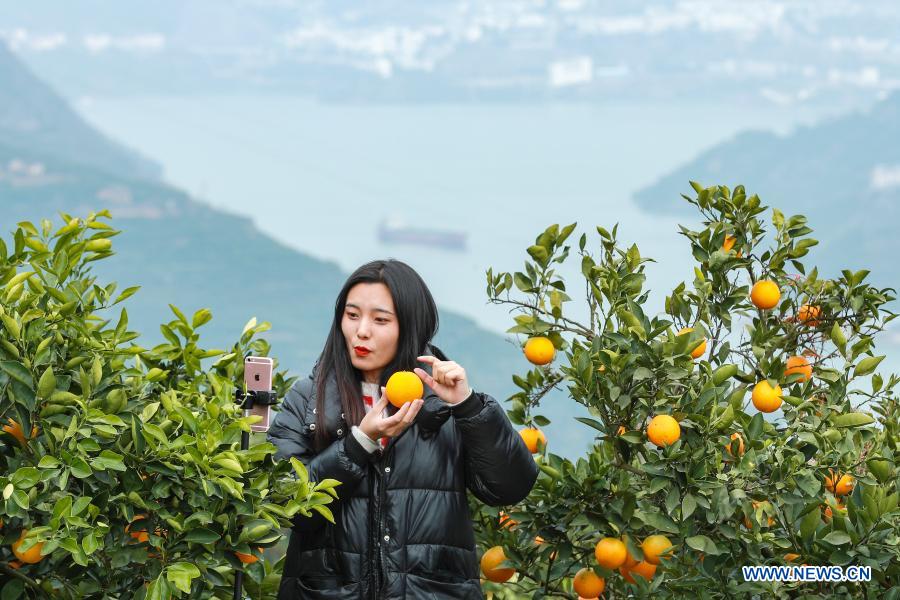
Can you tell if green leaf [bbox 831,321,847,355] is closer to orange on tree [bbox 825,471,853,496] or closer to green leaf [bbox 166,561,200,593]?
orange on tree [bbox 825,471,853,496]

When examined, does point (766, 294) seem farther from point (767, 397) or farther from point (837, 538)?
point (837, 538)

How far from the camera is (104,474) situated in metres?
1.69

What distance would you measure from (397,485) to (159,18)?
66.9 m

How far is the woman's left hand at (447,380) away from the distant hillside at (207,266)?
3866 cm

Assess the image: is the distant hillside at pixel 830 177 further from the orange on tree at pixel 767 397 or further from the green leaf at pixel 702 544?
the green leaf at pixel 702 544

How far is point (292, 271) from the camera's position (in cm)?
4353

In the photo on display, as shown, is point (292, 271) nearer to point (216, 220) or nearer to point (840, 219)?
point (216, 220)

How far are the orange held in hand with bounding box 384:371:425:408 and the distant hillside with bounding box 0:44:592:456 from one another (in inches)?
1521

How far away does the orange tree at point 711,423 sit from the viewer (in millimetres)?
1889

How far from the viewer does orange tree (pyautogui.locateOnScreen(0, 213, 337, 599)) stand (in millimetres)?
1627

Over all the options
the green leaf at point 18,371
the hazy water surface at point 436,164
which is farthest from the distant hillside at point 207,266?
the green leaf at point 18,371

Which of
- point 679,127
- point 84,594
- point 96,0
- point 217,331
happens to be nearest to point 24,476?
point 84,594

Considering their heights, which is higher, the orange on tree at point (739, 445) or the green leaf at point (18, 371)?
the green leaf at point (18, 371)

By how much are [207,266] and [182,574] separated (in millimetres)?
42278
